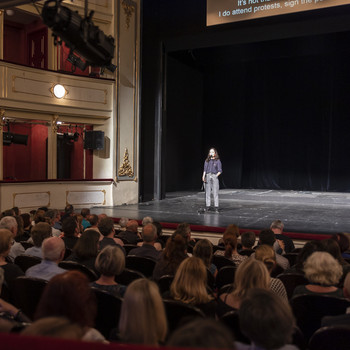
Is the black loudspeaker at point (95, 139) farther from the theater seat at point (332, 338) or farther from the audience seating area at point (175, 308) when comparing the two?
the theater seat at point (332, 338)

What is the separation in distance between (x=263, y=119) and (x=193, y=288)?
14.7 meters

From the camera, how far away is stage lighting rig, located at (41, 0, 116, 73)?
434 centimetres

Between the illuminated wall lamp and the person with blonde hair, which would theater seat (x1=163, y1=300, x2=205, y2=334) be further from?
the illuminated wall lamp

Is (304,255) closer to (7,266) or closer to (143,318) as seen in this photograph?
(143,318)

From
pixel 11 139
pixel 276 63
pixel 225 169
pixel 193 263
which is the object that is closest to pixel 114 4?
pixel 11 139

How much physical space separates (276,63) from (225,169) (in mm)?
4476

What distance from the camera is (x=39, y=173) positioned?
1167cm

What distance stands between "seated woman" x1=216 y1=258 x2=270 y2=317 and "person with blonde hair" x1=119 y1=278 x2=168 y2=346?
740mm

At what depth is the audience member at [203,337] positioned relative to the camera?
105 centimetres

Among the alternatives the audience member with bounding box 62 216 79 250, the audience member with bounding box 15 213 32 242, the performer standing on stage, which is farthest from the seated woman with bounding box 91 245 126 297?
the performer standing on stage

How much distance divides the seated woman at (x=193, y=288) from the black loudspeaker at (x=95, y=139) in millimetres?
8740

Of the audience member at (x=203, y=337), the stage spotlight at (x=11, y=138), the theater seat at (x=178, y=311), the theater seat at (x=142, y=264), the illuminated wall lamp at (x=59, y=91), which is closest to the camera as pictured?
the audience member at (x=203, y=337)

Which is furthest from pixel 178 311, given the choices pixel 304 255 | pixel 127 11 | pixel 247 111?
pixel 247 111

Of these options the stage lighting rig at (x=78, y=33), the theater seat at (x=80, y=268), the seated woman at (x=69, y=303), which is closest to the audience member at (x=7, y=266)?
the theater seat at (x=80, y=268)
